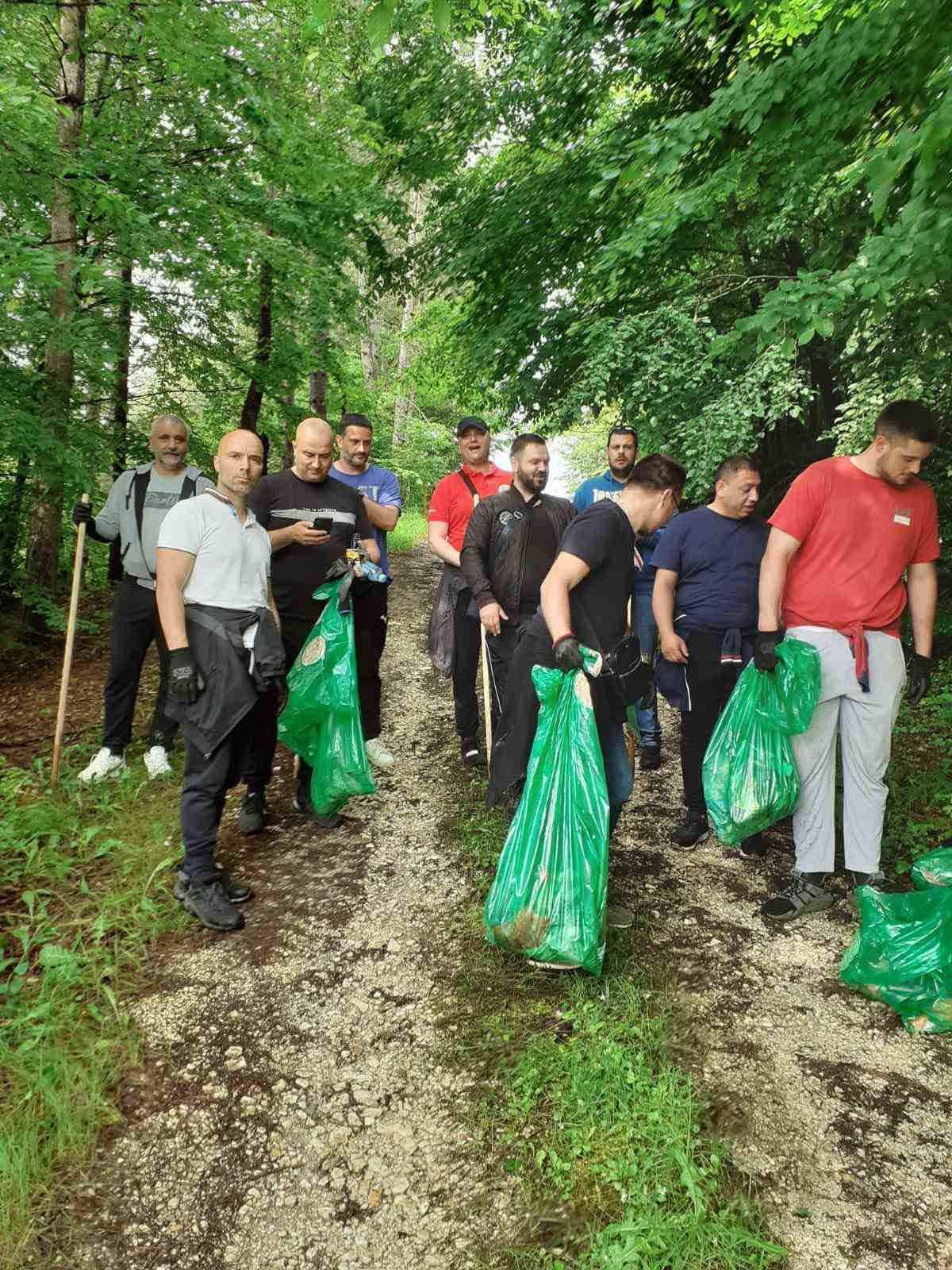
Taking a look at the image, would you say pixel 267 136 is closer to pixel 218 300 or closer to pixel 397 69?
pixel 218 300

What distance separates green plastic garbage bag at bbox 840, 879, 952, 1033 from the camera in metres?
2.36

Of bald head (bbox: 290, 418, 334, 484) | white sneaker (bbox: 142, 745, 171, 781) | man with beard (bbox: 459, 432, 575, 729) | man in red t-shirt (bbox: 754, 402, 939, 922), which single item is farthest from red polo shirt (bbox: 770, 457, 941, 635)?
white sneaker (bbox: 142, 745, 171, 781)

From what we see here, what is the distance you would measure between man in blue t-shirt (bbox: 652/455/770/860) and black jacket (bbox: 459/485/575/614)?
670 mm

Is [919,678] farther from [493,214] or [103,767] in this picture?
[493,214]

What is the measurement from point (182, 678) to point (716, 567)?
257 centimetres

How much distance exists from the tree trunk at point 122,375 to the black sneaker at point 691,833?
15.5ft

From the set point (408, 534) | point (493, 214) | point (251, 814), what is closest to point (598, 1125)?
point (251, 814)

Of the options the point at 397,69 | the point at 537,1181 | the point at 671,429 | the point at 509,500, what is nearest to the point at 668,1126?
the point at 537,1181

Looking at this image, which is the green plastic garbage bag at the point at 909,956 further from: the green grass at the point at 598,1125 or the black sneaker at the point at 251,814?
the black sneaker at the point at 251,814

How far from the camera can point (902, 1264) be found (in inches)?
66.0

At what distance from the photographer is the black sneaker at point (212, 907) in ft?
9.64

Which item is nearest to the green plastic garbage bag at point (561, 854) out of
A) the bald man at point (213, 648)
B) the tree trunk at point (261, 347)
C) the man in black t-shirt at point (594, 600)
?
the man in black t-shirt at point (594, 600)

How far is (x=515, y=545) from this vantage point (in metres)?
3.89

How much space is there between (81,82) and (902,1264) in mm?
7627
